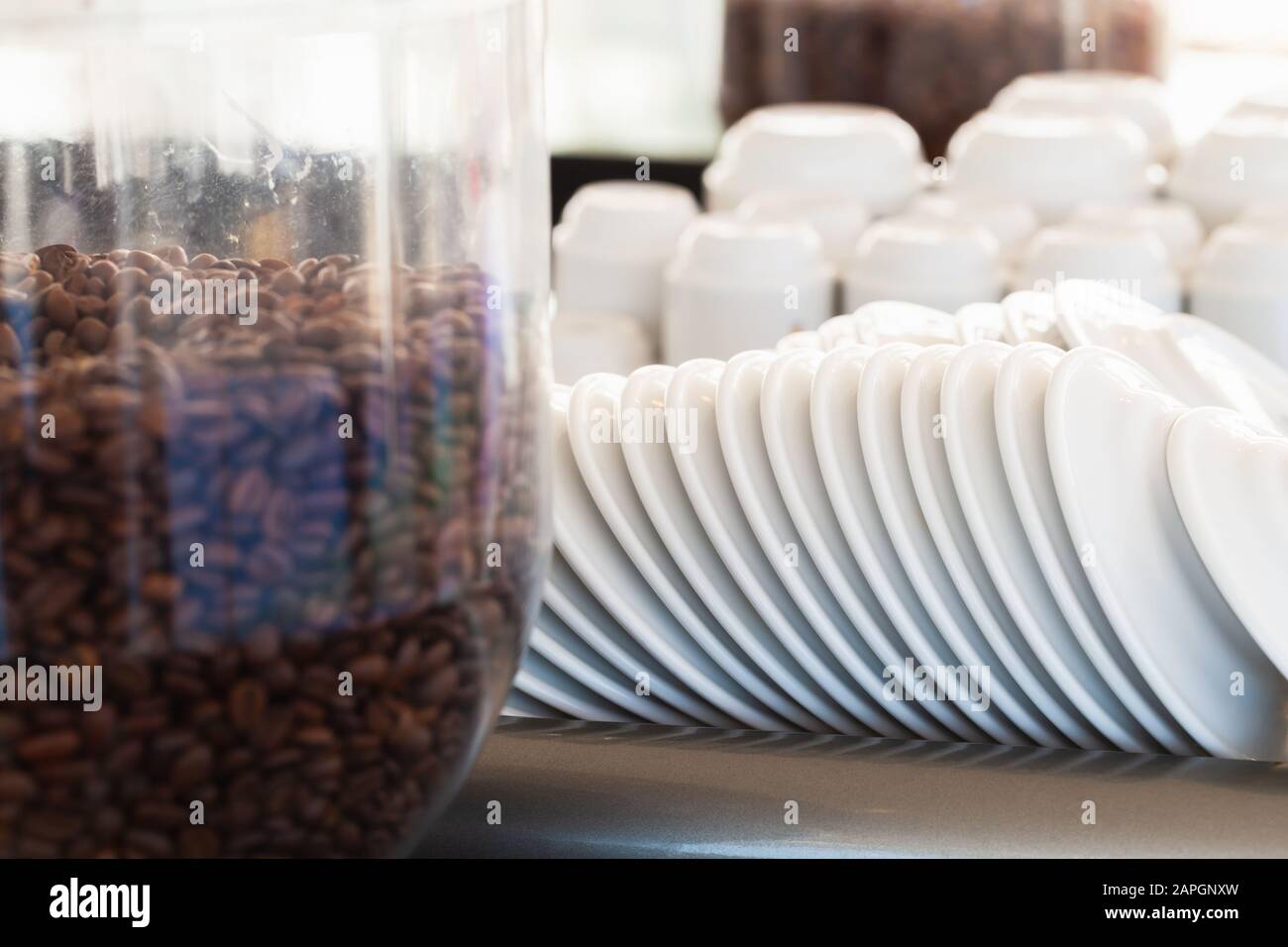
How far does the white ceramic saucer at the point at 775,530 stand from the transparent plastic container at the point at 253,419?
14 centimetres

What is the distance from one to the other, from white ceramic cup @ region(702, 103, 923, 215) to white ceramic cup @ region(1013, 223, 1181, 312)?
310 millimetres

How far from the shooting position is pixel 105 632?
462 mm

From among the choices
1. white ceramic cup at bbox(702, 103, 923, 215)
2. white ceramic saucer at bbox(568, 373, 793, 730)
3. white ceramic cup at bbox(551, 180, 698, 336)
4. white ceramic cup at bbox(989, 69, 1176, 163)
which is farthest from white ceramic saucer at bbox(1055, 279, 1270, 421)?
white ceramic cup at bbox(989, 69, 1176, 163)

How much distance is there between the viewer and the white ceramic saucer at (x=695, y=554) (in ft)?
2.17

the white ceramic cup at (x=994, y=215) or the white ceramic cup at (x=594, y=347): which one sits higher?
the white ceramic cup at (x=994, y=215)

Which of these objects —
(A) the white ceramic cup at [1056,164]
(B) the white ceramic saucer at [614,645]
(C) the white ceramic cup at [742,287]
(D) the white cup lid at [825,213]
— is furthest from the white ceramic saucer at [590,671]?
(A) the white ceramic cup at [1056,164]

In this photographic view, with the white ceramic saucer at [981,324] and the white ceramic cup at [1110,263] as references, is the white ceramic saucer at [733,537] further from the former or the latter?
A: the white ceramic cup at [1110,263]

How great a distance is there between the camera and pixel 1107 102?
1618 mm

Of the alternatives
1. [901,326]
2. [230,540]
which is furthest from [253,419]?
[901,326]

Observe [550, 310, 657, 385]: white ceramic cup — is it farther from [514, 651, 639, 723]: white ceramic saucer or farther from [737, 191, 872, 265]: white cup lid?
[514, 651, 639, 723]: white ceramic saucer

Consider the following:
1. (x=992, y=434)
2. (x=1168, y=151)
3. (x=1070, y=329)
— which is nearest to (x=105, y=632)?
(x=992, y=434)

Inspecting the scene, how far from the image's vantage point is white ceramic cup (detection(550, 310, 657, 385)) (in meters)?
1.18

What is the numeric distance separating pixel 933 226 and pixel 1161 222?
182mm

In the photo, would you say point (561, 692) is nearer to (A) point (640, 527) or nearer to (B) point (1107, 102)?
(A) point (640, 527)
